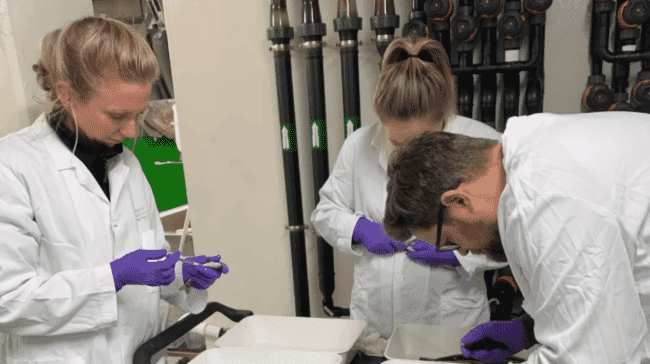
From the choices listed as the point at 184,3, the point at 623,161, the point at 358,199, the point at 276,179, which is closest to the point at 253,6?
the point at 184,3

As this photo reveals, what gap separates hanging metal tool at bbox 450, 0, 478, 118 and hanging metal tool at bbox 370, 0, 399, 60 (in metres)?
0.23

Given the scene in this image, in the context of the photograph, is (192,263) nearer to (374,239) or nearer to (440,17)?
Answer: (374,239)

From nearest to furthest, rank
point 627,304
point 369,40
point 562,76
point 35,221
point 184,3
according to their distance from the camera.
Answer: point 627,304 < point 35,221 < point 562,76 < point 369,40 < point 184,3

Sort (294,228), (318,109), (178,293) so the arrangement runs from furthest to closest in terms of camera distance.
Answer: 1. (294,228)
2. (318,109)
3. (178,293)

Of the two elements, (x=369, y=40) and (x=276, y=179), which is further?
(x=276, y=179)

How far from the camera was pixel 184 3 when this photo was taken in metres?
2.11

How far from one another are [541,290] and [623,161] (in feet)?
0.74

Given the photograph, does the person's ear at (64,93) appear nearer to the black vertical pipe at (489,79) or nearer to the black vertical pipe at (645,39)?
the black vertical pipe at (489,79)

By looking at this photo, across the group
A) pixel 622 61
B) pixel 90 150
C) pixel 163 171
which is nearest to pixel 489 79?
pixel 622 61

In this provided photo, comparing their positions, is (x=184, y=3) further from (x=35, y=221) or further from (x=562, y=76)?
(x=562, y=76)

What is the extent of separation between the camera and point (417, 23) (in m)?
1.79

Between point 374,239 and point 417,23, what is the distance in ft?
2.93

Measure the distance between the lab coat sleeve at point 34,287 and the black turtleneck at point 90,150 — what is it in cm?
16

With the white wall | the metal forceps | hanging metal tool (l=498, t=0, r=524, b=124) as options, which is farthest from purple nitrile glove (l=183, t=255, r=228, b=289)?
hanging metal tool (l=498, t=0, r=524, b=124)
